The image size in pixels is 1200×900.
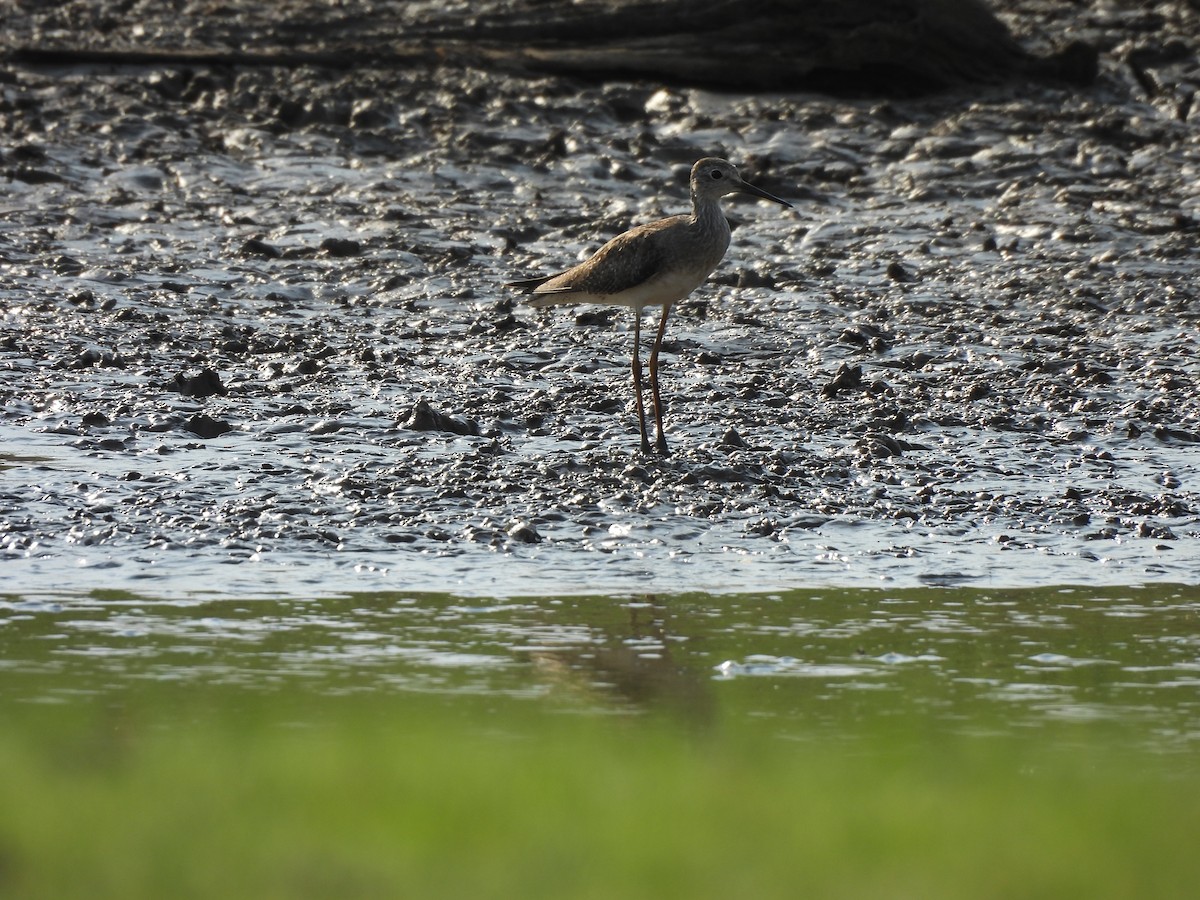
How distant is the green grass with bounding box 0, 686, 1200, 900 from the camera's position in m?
3.22

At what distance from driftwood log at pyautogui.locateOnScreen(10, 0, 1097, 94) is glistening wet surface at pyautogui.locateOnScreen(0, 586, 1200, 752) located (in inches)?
341

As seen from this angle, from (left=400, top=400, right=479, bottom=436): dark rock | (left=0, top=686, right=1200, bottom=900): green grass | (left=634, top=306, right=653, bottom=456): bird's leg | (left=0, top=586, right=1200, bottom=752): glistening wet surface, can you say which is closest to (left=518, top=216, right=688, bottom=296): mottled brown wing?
(left=634, top=306, right=653, bottom=456): bird's leg

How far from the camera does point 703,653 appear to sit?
215 inches

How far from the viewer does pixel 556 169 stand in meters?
13.0

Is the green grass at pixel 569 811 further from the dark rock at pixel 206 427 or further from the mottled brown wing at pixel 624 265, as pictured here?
the mottled brown wing at pixel 624 265

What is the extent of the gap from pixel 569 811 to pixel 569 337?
6566mm

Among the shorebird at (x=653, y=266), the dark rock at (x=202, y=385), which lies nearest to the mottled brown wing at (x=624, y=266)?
the shorebird at (x=653, y=266)

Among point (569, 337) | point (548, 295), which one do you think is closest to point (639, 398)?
point (548, 295)

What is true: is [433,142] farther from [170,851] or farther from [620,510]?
[170,851]

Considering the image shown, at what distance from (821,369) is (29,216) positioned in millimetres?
5366

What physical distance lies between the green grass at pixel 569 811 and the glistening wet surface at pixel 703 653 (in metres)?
0.30

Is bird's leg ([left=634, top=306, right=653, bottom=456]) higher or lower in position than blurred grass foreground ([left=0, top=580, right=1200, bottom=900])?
higher

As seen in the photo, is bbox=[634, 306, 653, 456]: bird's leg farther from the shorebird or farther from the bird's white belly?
the bird's white belly

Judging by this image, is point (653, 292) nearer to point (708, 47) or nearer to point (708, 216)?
point (708, 216)
